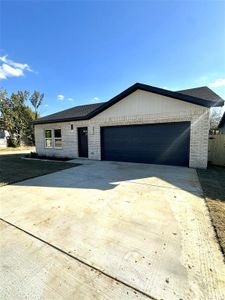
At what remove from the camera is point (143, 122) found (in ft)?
30.9

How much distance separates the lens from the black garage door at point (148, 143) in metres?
8.56

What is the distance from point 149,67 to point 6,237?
39.1ft

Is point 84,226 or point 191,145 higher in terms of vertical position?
point 191,145

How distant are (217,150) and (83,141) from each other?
8.46 m

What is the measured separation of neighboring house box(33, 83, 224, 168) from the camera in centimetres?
803

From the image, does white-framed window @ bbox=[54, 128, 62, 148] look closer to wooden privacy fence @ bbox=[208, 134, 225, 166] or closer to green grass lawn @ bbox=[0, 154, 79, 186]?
green grass lawn @ bbox=[0, 154, 79, 186]

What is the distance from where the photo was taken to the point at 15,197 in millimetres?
4652

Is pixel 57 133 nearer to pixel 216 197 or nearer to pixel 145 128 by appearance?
pixel 145 128

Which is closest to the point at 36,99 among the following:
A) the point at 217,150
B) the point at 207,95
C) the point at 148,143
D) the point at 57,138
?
the point at 57,138

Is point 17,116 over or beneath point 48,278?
over

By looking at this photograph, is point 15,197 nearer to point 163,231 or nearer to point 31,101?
point 163,231

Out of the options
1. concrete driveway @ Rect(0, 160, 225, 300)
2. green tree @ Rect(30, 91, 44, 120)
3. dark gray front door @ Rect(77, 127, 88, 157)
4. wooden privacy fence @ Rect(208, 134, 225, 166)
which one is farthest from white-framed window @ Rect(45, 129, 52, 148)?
green tree @ Rect(30, 91, 44, 120)

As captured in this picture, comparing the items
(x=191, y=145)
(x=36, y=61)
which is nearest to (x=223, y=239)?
(x=191, y=145)

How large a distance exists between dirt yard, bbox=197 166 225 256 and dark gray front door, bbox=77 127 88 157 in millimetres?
7600
